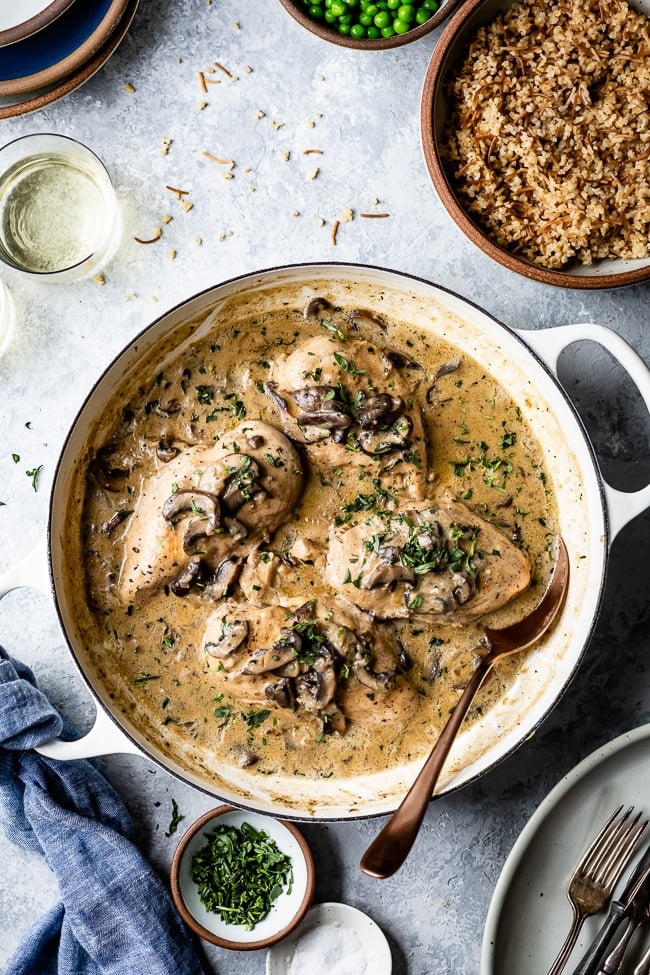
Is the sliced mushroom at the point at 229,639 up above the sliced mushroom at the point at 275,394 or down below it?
below

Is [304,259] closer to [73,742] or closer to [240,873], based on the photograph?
[73,742]

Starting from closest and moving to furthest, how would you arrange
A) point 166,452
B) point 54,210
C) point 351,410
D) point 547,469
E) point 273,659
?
1. point 273,659
2. point 351,410
3. point 166,452
4. point 547,469
5. point 54,210

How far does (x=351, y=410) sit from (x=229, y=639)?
44.6 inches

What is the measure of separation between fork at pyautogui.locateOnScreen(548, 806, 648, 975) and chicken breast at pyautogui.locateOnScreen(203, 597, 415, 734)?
1.05 meters

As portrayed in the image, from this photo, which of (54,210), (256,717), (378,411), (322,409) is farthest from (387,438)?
(54,210)

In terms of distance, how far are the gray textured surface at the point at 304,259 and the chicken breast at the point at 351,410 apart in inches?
23.1

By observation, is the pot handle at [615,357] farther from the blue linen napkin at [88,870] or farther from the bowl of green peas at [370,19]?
the blue linen napkin at [88,870]

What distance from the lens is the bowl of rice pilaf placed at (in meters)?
3.71

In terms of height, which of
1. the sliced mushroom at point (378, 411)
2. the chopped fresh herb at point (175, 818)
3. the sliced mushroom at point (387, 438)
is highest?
the sliced mushroom at point (378, 411)

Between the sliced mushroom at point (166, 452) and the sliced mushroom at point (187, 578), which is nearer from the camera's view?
the sliced mushroom at point (187, 578)

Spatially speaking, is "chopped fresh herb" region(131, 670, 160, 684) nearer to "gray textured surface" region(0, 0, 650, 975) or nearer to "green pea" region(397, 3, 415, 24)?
"gray textured surface" region(0, 0, 650, 975)

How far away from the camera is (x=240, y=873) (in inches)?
154

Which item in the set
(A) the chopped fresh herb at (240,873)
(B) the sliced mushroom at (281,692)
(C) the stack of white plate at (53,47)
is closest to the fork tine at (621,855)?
(A) the chopped fresh herb at (240,873)

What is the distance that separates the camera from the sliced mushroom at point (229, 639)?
12.1ft
